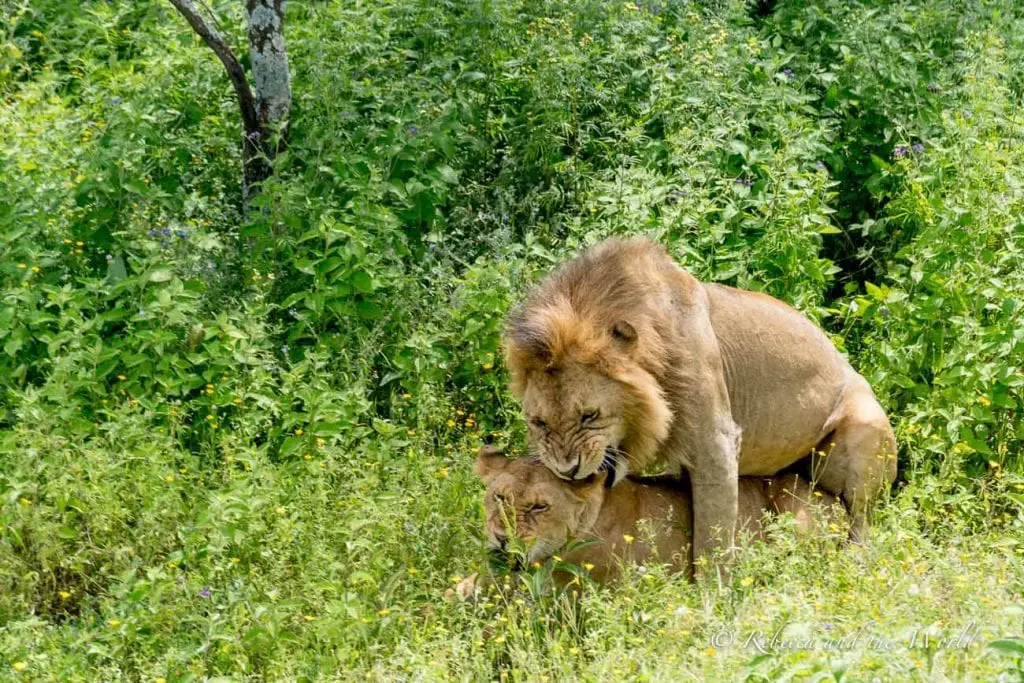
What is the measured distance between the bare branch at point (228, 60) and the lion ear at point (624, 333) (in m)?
3.49

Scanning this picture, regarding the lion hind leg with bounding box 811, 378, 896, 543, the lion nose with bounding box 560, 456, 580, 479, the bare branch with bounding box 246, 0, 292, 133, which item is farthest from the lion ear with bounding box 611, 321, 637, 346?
the bare branch with bounding box 246, 0, 292, 133

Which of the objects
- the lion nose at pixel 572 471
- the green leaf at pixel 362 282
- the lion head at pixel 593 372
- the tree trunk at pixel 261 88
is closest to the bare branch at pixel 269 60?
the tree trunk at pixel 261 88

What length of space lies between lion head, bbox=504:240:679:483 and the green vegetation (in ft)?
1.83

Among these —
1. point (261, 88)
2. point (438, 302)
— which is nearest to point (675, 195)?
point (438, 302)

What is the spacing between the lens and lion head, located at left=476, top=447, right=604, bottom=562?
5.66 m

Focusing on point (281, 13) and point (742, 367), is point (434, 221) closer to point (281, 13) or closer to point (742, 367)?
point (281, 13)

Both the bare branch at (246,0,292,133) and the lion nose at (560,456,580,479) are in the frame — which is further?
the bare branch at (246,0,292,133)

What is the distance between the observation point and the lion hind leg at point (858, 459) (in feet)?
21.4

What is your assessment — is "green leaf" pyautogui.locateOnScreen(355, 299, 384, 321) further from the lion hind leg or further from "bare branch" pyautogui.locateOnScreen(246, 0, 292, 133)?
the lion hind leg

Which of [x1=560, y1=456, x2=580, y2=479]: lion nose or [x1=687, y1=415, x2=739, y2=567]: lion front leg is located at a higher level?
[x1=560, y1=456, x2=580, y2=479]: lion nose

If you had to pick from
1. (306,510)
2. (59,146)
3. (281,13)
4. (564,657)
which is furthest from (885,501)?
(59,146)

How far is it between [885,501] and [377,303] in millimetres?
2847

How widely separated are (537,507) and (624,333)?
78 centimetres

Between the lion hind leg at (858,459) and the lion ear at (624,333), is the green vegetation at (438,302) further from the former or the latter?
the lion ear at (624,333)
